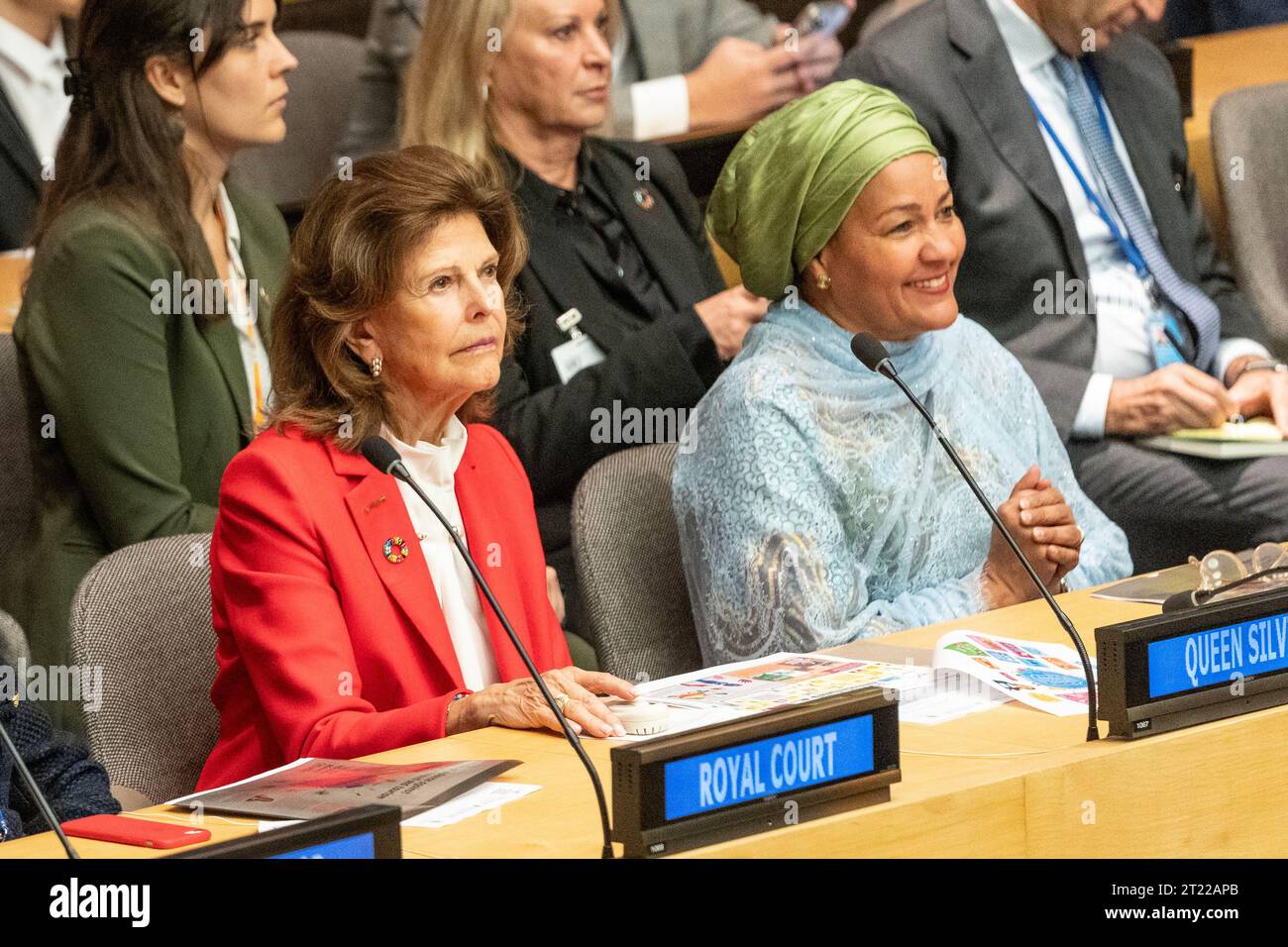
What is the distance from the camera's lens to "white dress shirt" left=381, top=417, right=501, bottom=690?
2.38 m

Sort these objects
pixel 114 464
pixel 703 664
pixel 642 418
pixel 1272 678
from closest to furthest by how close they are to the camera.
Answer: pixel 1272 678
pixel 703 664
pixel 114 464
pixel 642 418

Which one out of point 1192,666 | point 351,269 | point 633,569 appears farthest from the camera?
point 633,569

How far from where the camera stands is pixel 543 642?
8.13ft

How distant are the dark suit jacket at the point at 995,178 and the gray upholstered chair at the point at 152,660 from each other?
175 centimetres

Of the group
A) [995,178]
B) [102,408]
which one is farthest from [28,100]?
[995,178]

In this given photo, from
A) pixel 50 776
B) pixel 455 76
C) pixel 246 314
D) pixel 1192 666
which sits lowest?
pixel 50 776

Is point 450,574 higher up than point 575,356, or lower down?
lower down

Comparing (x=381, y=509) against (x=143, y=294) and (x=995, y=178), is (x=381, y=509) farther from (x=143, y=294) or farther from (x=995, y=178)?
(x=995, y=178)

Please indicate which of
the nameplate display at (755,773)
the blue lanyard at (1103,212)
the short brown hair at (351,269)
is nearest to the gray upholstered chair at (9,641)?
the short brown hair at (351,269)

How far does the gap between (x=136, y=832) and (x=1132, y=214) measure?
2.67 meters

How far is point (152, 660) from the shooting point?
2.32m

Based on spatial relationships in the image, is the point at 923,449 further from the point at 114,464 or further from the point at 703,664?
the point at 114,464

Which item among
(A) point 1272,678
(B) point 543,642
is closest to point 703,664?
(B) point 543,642
